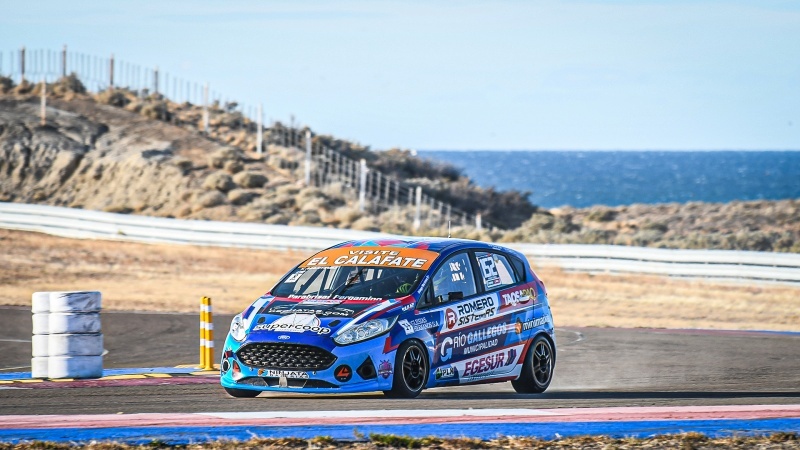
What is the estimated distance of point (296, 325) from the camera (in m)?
10.9

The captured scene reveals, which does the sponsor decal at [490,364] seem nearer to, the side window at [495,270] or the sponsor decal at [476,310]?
the sponsor decal at [476,310]

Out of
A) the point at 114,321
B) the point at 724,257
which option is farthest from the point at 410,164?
the point at 114,321

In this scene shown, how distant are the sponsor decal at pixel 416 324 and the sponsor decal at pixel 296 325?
28.7 inches

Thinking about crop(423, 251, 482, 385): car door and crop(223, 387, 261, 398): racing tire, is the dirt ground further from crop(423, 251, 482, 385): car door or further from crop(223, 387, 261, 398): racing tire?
crop(223, 387, 261, 398): racing tire

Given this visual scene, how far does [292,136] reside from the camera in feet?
209

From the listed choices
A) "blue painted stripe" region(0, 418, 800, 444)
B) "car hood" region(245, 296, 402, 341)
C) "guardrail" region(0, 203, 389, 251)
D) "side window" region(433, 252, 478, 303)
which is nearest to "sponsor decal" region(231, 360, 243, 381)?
"car hood" region(245, 296, 402, 341)

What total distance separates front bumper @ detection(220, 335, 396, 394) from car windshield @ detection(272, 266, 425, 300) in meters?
0.76

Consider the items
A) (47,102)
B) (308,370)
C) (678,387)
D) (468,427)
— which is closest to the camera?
(468,427)

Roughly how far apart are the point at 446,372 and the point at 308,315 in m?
1.51

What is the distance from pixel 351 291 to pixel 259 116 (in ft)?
144

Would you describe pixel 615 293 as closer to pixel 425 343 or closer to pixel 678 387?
pixel 678 387

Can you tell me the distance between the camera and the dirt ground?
24.7 meters

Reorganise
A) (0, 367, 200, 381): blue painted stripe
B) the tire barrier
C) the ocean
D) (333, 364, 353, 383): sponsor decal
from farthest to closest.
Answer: the ocean, the tire barrier, (0, 367, 200, 381): blue painted stripe, (333, 364, 353, 383): sponsor decal

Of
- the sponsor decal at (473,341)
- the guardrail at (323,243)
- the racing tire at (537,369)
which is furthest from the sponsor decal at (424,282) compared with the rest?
the guardrail at (323,243)
